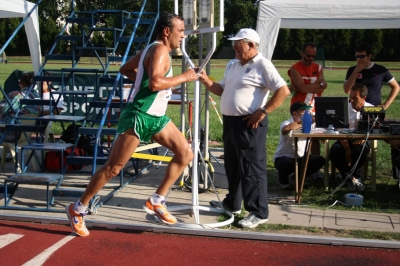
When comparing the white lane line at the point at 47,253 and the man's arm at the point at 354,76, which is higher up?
the man's arm at the point at 354,76

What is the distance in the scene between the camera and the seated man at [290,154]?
7.75 m

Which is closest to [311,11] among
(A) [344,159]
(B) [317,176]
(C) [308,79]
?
(C) [308,79]

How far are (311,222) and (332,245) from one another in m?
0.82

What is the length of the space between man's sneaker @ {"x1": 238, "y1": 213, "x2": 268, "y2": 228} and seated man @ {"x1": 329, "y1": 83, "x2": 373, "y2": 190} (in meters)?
2.07

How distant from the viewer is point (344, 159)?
7.89m

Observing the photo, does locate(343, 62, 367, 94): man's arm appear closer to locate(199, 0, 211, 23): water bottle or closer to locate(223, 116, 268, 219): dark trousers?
locate(223, 116, 268, 219): dark trousers

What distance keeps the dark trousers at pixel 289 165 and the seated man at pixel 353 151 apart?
231 mm

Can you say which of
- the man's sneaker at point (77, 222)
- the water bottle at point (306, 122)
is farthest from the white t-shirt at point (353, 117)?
the man's sneaker at point (77, 222)

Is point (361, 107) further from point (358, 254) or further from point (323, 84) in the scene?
point (358, 254)

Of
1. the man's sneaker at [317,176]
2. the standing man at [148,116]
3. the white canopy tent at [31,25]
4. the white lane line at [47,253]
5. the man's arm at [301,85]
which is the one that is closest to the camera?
the white lane line at [47,253]

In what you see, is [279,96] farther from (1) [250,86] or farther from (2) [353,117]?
(2) [353,117]

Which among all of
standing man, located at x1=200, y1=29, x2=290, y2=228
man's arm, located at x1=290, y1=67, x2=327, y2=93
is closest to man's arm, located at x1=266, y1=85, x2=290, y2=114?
standing man, located at x1=200, y1=29, x2=290, y2=228

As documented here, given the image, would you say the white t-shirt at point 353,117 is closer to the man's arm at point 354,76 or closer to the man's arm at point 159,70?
the man's arm at point 354,76

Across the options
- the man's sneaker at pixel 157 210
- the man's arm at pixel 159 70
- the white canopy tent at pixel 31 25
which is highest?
the white canopy tent at pixel 31 25
